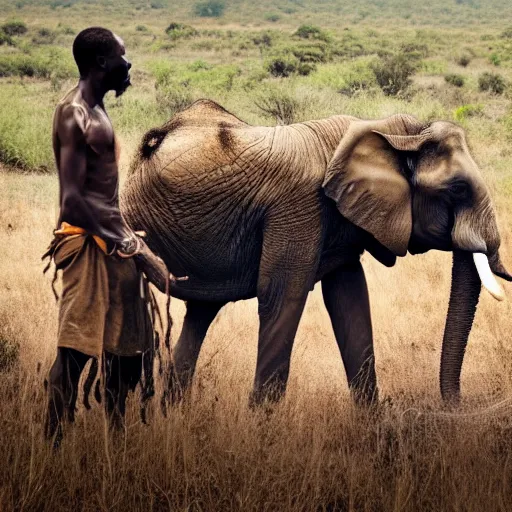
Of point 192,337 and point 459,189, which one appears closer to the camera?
point 459,189

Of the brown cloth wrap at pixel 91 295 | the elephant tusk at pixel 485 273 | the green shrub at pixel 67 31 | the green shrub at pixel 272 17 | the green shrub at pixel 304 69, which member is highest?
the brown cloth wrap at pixel 91 295

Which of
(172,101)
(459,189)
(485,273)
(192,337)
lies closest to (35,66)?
(172,101)

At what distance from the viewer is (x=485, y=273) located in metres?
5.43

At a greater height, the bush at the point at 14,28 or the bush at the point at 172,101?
the bush at the point at 172,101

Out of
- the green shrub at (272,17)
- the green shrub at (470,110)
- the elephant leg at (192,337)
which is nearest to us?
the elephant leg at (192,337)

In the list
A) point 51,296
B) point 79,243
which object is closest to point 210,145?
point 79,243

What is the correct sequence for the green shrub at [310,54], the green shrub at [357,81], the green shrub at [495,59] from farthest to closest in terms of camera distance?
the green shrub at [310,54] < the green shrub at [495,59] < the green shrub at [357,81]

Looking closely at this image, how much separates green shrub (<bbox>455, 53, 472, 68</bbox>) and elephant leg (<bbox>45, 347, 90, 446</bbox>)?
37676 millimetres

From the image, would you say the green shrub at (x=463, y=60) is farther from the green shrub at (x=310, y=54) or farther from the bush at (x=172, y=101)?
the bush at (x=172, y=101)

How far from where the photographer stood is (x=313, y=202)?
211 inches

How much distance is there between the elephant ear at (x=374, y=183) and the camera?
5328 millimetres

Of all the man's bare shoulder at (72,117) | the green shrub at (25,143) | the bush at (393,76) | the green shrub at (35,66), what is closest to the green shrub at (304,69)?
the bush at (393,76)

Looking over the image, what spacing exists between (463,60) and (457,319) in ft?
118

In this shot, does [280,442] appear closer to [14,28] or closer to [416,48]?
[416,48]
